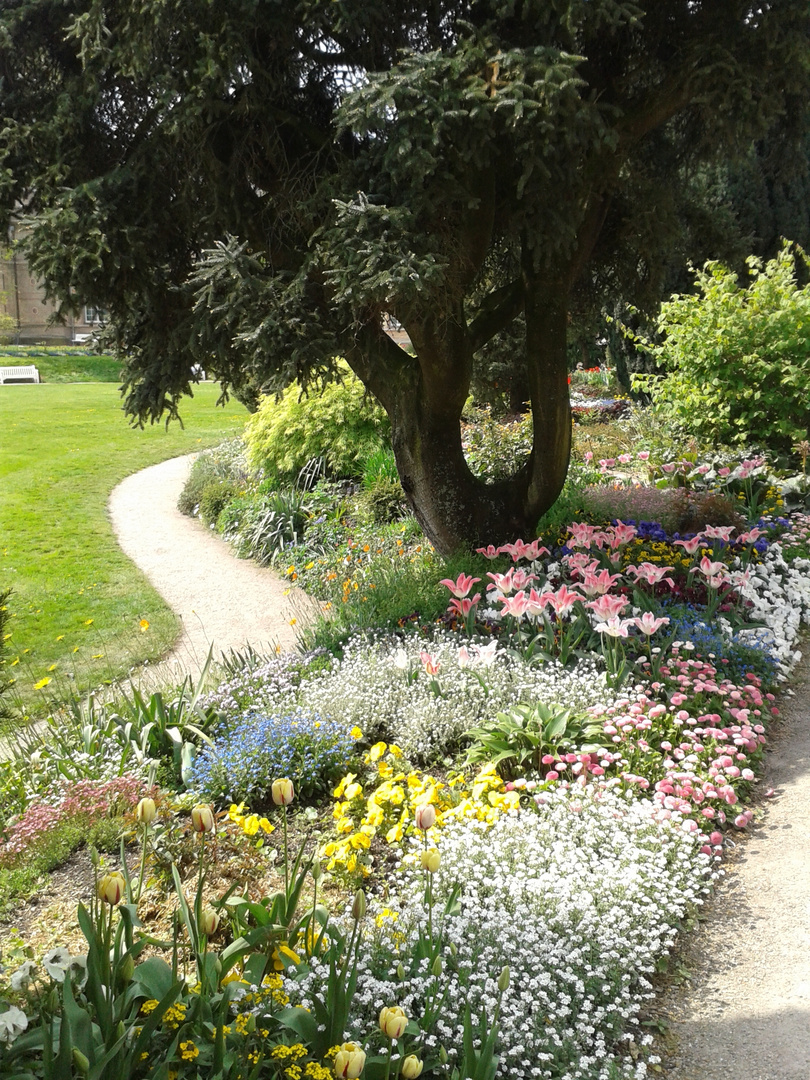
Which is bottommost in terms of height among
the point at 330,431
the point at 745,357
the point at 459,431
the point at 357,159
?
the point at 330,431

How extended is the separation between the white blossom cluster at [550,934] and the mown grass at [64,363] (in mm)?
24976

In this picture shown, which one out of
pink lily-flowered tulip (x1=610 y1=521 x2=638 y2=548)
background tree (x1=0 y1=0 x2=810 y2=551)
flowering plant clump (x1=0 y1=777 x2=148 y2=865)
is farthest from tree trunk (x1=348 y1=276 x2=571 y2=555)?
flowering plant clump (x1=0 y1=777 x2=148 y2=865)

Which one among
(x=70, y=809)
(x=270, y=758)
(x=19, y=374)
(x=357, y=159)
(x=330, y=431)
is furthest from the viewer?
(x=19, y=374)

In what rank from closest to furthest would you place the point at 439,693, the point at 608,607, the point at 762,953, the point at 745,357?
1. the point at 762,953
2. the point at 608,607
3. the point at 439,693
4. the point at 745,357

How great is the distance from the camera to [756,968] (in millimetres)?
2852

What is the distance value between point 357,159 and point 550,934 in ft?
13.1

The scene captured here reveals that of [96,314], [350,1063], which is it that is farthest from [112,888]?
[96,314]

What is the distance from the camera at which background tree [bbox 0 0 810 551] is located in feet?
14.2

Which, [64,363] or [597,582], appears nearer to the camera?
[597,582]

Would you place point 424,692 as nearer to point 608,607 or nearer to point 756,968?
point 608,607

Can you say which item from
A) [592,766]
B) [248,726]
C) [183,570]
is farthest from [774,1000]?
[183,570]

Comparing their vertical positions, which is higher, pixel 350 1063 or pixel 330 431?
pixel 330 431

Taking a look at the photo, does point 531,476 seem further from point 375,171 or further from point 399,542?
point 375,171

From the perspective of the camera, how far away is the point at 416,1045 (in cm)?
238
